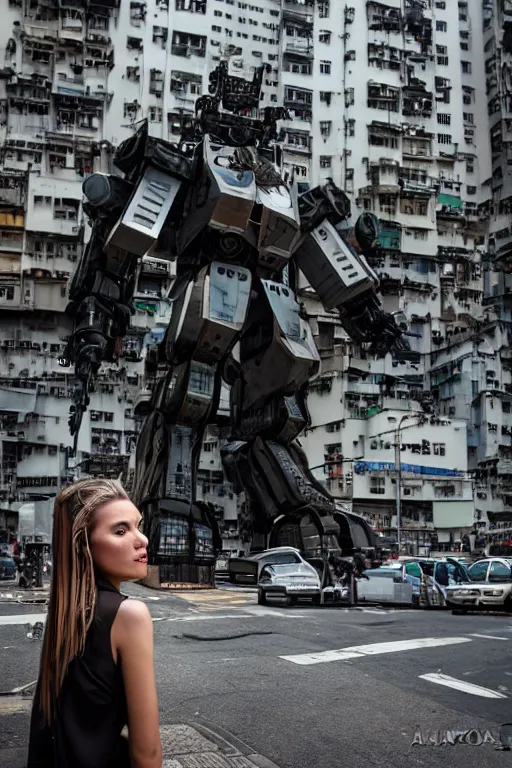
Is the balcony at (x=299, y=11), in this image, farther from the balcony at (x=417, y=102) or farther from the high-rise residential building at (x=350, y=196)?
the balcony at (x=417, y=102)

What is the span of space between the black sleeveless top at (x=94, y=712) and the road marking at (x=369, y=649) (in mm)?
5774

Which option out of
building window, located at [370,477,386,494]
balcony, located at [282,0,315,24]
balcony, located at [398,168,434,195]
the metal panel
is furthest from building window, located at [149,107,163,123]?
the metal panel

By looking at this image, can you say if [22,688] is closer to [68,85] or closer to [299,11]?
[68,85]

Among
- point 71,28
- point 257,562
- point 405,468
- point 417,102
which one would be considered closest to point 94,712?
point 257,562

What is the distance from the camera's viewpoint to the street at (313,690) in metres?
4.96

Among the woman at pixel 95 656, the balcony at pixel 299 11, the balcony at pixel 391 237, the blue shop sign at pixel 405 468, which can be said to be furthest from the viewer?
the balcony at pixel 299 11

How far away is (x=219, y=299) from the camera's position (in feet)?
58.9

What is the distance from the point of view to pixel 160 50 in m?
76.1

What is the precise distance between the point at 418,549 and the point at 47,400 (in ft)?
91.7

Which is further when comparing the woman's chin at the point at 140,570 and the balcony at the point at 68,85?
the balcony at the point at 68,85

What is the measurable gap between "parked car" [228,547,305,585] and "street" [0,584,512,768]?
626cm

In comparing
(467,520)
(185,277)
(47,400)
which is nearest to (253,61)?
(47,400)

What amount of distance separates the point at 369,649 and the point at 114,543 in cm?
706

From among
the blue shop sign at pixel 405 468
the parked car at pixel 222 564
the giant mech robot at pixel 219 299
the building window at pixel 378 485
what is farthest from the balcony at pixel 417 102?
the giant mech robot at pixel 219 299
